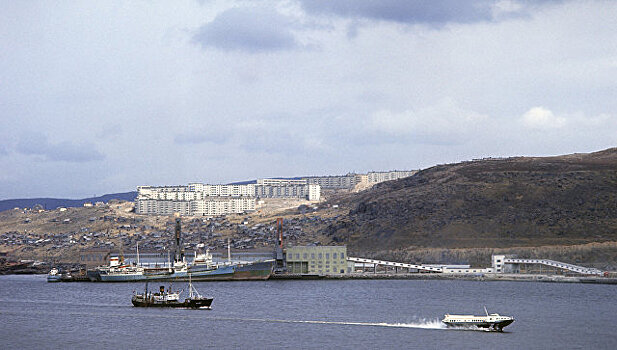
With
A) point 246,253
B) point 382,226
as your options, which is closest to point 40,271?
point 246,253

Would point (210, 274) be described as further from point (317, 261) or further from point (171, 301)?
point (171, 301)

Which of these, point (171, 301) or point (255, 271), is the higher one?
point (255, 271)

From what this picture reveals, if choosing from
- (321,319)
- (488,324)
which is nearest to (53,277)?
(321,319)

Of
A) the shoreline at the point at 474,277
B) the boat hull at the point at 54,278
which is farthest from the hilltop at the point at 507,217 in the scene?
the boat hull at the point at 54,278

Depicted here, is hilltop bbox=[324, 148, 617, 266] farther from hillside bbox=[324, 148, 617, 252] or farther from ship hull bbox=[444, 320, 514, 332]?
ship hull bbox=[444, 320, 514, 332]

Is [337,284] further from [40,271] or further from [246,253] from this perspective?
[40,271]

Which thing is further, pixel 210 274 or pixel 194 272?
pixel 210 274

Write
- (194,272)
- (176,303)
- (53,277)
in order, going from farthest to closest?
(53,277)
(194,272)
(176,303)

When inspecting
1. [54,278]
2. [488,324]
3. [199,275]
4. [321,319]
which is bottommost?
[321,319]

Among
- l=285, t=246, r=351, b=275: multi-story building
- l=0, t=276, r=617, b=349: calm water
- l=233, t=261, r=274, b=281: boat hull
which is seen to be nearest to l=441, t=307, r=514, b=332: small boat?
l=0, t=276, r=617, b=349: calm water
